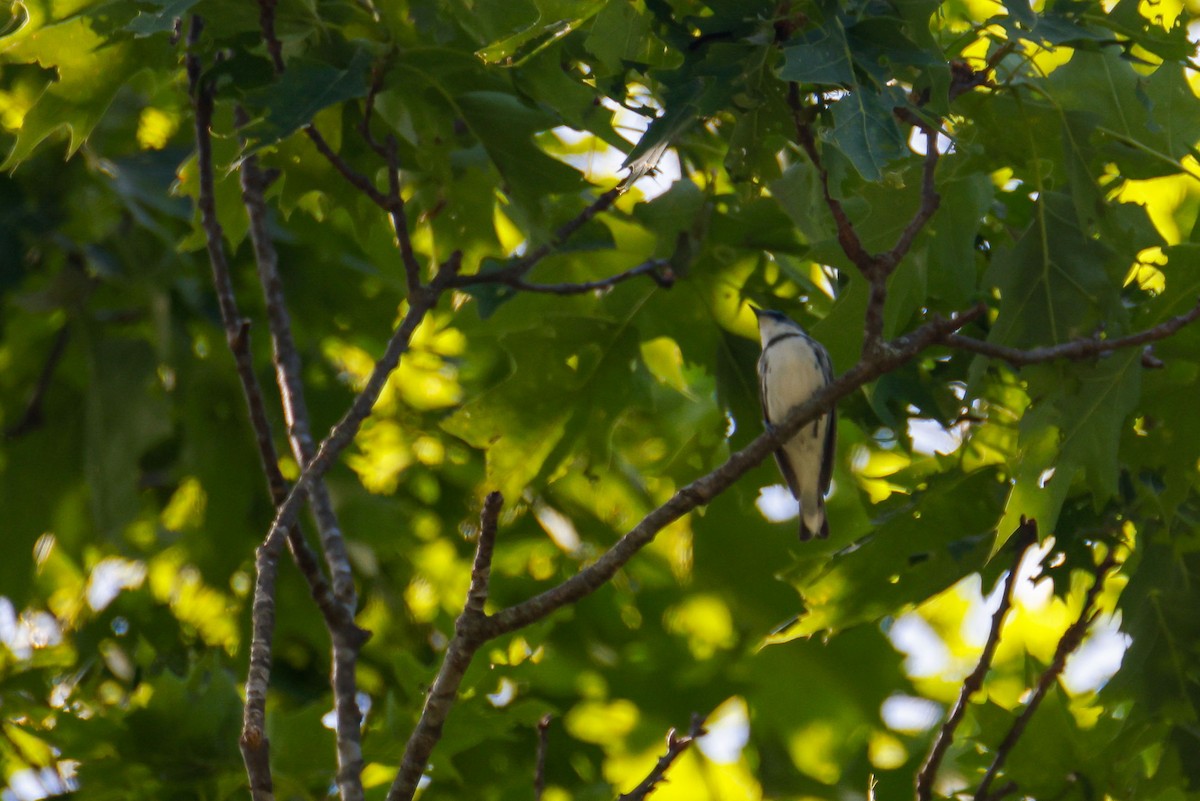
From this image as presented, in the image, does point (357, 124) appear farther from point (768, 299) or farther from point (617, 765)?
point (617, 765)

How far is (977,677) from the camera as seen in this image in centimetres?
338

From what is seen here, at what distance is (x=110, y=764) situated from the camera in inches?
149

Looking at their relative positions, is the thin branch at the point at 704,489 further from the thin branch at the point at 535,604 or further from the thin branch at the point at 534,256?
the thin branch at the point at 534,256

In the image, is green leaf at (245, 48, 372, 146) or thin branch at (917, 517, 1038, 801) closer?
green leaf at (245, 48, 372, 146)

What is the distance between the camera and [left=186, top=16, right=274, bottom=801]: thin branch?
260 cm

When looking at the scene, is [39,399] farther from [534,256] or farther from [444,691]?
[444,691]

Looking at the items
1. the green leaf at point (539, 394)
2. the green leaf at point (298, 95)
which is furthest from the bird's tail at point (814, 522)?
the green leaf at point (298, 95)

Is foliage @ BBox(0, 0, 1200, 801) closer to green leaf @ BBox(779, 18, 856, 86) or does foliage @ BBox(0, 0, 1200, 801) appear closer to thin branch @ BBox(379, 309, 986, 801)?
green leaf @ BBox(779, 18, 856, 86)

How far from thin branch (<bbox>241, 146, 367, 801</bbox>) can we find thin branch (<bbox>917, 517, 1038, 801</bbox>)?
4.51ft

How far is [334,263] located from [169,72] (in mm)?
1895

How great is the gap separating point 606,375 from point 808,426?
1580 mm

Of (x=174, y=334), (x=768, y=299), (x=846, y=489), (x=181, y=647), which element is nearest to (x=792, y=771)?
(x=846, y=489)

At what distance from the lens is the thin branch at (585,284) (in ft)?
11.8

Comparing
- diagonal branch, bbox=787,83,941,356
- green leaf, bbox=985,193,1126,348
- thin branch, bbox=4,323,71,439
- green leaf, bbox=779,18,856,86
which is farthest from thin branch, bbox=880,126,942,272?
thin branch, bbox=4,323,71,439
